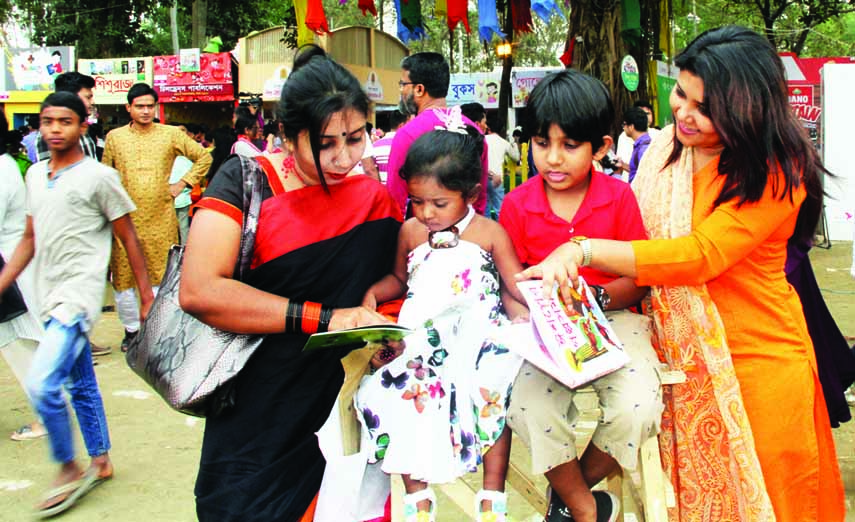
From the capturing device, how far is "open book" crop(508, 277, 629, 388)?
2.11m

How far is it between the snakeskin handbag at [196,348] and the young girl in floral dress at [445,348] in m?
0.37

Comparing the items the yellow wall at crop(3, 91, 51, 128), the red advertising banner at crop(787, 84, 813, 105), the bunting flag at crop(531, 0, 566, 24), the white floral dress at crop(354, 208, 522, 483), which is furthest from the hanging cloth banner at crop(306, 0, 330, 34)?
the yellow wall at crop(3, 91, 51, 128)

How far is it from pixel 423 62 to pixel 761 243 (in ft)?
8.49

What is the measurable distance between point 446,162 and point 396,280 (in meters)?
0.36

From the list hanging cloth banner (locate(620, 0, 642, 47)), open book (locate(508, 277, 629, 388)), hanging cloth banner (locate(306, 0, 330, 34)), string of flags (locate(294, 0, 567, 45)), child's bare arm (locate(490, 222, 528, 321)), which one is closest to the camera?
open book (locate(508, 277, 629, 388))

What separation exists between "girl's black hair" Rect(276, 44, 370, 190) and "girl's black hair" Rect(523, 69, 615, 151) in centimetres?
52

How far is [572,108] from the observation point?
7.69 ft

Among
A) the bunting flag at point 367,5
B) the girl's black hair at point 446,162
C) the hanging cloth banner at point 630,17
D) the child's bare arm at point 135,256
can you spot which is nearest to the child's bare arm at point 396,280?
the girl's black hair at point 446,162

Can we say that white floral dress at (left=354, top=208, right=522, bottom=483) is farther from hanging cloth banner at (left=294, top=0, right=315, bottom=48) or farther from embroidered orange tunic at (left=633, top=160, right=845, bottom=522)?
hanging cloth banner at (left=294, top=0, right=315, bottom=48)

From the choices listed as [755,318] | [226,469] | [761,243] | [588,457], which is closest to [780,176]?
[761,243]

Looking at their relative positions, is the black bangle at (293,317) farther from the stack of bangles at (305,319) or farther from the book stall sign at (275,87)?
the book stall sign at (275,87)

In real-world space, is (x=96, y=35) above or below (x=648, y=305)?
above

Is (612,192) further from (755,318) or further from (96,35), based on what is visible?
(96,35)

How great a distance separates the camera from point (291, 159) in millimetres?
2256
